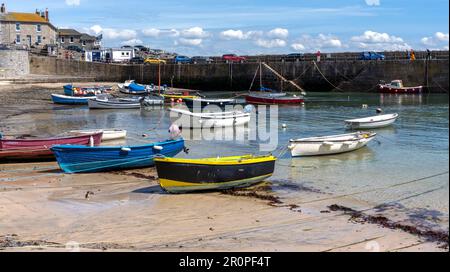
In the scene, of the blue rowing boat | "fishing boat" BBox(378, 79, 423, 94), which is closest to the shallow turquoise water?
the blue rowing boat

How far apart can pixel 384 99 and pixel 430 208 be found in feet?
121

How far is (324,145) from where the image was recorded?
19.6 meters

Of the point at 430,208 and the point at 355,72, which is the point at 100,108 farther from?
the point at 430,208

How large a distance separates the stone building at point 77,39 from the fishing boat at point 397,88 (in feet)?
177

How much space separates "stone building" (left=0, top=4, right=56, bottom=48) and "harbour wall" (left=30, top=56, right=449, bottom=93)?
15.3 metres

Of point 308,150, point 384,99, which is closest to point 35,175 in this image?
point 308,150

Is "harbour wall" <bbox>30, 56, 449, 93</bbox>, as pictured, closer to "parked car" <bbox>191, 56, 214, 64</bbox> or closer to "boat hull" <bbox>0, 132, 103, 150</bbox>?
"parked car" <bbox>191, 56, 214, 64</bbox>

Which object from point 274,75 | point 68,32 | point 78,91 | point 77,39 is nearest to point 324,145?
point 78,91

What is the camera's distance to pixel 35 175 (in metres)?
16.1

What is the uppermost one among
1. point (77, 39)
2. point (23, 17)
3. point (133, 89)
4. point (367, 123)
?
point (23, 17)

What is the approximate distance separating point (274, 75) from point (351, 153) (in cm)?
3856

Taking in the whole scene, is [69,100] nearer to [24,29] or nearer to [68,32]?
[24,29]

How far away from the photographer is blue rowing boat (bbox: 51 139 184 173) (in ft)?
52.5

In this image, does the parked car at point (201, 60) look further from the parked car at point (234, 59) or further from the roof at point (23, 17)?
the roof at point (23, 17)
